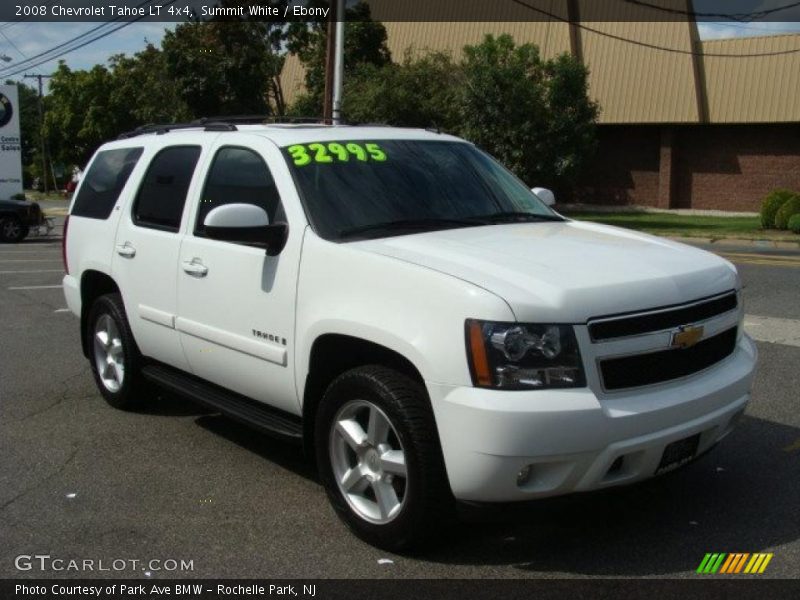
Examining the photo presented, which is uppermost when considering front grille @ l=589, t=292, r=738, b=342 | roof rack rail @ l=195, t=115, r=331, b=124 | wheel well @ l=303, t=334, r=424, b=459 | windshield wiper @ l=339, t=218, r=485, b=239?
roof rack rail @ l=195, t=115, r=331, b=124

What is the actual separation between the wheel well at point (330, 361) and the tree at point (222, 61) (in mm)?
29341

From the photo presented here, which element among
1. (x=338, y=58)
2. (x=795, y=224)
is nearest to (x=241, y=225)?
(x=338, y=58)

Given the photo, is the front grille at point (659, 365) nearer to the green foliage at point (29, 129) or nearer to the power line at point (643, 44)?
the power line at point (643, 44)

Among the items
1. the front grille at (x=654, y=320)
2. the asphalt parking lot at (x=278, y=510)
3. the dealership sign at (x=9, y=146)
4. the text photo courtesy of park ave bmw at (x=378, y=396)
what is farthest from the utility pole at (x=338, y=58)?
the front grille at (x=654, y=320)

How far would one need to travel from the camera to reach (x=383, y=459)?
3.96 m

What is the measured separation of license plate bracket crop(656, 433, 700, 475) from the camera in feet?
12.6

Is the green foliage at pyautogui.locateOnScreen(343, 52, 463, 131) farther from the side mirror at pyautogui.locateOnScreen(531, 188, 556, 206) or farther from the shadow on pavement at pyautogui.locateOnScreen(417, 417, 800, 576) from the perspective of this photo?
the shadow on pavement at pyautogui.locateOnScreen(417, 417, 800, 576)

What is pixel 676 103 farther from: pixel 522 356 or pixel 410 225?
pixel 522 356

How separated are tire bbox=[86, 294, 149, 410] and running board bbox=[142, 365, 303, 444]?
0.63 feet

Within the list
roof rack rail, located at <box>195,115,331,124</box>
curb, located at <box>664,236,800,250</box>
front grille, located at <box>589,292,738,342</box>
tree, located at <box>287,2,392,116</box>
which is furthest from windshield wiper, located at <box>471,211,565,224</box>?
tree, located at <box>287,2,392,116</box>

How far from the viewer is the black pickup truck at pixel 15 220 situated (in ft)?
76.9

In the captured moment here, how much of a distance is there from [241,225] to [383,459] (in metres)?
1.33

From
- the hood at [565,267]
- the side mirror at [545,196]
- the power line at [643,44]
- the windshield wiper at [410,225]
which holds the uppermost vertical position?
the power line at [643,44]
